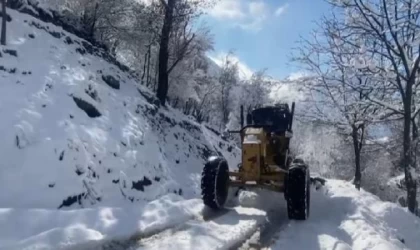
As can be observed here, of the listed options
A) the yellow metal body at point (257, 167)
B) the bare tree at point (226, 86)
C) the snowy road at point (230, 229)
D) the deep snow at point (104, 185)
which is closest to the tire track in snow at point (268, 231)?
the snowy road at point (230, 229)

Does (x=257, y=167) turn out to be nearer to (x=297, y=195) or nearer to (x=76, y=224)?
(x=297, y=195)

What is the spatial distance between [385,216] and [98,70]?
33.5 ft

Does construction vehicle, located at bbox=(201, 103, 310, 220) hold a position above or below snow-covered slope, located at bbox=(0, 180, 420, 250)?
above

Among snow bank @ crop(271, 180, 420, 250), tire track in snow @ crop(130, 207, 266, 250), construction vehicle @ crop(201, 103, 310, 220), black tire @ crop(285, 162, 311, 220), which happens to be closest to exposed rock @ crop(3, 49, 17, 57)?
construction vehicle @ crop(201, 103, 310, 220)

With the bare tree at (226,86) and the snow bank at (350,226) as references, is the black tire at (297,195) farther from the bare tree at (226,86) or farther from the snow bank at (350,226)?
the bare tree at (226,86)

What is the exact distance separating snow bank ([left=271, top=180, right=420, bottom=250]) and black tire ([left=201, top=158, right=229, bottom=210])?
5.58ft

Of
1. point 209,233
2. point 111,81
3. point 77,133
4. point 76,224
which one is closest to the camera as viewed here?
point 76,224

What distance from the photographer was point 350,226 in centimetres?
845

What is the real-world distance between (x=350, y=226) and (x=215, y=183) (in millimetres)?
2779

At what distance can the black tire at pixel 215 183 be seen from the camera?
30.8ft

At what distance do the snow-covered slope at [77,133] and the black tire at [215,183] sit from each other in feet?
6.28

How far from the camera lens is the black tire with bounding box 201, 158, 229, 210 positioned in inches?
369

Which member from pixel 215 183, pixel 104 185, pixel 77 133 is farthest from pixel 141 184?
pixel 215 183

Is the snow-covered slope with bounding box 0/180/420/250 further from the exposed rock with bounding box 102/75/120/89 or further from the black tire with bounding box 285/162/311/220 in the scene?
the exposed rock with bounding box 102/75/120/89
